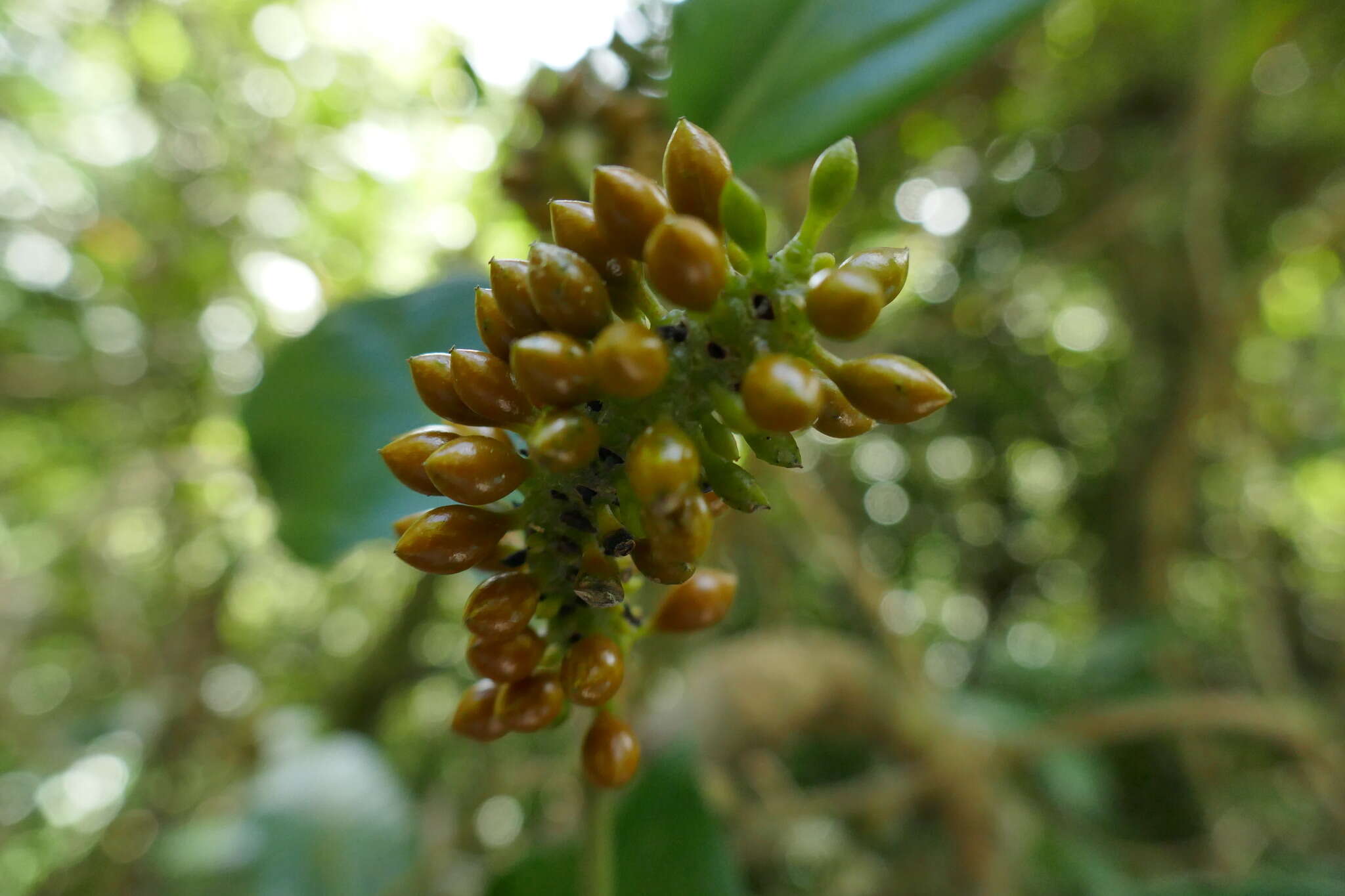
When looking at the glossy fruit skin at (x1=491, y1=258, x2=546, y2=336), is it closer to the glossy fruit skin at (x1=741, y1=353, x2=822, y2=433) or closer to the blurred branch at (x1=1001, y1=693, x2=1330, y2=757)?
the glossy fruit skin at (x1=741, y1=353, x2=822, y2=433)

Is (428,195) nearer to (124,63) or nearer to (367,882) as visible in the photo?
(124,63)

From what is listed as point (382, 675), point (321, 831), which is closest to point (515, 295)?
point (321, 831)

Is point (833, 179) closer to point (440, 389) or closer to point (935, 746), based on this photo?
point (440, 389)

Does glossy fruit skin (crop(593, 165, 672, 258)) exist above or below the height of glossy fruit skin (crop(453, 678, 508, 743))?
above

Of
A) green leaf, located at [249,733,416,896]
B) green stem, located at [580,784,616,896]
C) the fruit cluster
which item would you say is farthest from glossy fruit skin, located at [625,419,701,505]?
green leaf, located at [249,733,416,896]

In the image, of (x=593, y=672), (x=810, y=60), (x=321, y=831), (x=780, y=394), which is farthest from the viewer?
(x=321, y=831)

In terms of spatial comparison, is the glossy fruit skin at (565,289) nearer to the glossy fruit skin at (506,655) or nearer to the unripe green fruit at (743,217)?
the unripe green fruit at (743,217)
